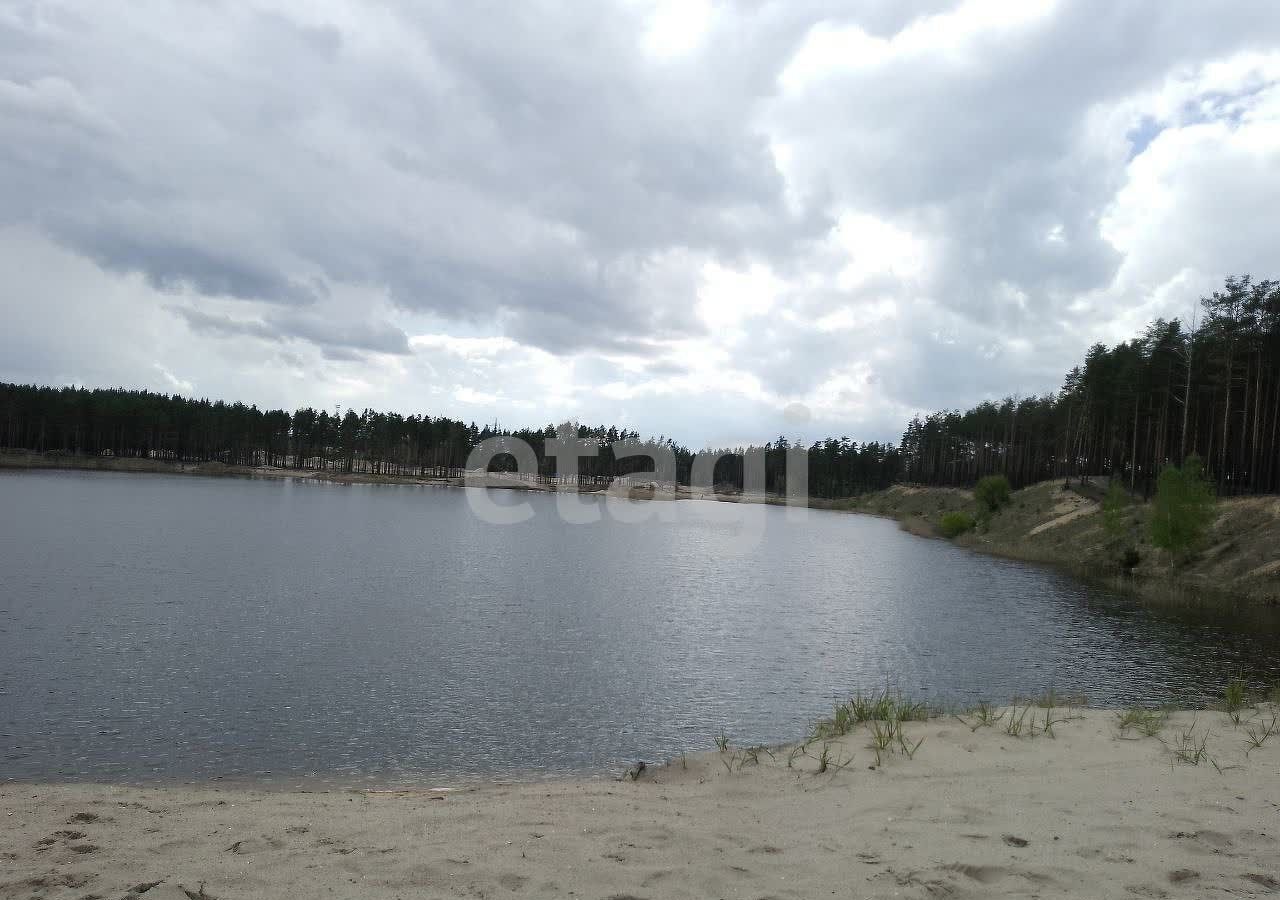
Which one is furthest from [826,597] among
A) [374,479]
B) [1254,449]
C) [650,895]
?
[374,479]

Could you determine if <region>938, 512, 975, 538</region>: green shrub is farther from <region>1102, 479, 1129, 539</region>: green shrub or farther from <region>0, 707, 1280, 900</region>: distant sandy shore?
<region>0, 707, 1280, 900</region>: distant sandy shore

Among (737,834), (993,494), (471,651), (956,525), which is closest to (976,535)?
(956,525)

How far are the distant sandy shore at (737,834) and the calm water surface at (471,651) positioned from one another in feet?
12.2

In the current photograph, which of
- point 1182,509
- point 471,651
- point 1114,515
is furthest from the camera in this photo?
point 1114,515

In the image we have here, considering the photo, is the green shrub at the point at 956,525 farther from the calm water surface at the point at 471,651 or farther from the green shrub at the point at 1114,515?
the calm water surface at the point at 471,651

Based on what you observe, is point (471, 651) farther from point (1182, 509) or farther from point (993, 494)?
point (993, 494)

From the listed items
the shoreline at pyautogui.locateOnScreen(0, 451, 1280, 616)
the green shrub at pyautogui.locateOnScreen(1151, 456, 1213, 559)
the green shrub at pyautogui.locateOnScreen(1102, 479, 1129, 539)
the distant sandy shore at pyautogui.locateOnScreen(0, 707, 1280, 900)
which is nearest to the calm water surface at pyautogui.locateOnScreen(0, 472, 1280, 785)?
the distant sandy shore at pyautogui.locateOnScreen(0, 707, 1280, 900)

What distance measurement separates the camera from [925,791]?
32.3 feet

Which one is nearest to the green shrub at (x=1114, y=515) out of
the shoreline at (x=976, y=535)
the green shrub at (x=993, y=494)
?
the shoreline at (x=976, y=535)

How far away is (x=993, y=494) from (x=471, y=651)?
8846cm

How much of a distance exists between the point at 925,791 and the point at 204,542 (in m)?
49.2

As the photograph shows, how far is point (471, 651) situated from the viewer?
2380cm

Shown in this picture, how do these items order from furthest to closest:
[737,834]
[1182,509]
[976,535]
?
1. [976,535]
2. [1182,509]
3. [737,834]

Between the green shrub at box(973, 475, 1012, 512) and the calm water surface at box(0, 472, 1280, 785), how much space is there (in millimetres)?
46526
